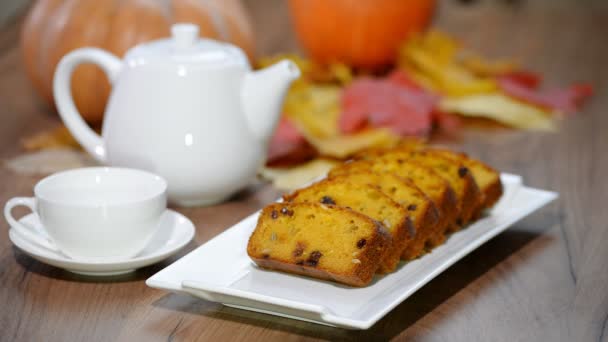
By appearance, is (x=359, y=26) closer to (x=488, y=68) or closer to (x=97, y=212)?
(x=488, y=68)

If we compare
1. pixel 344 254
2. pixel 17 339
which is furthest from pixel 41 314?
pixel 344 254

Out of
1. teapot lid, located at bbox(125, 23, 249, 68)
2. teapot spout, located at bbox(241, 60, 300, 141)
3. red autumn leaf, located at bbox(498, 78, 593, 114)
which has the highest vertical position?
teapot lid, located at bbox(125, 23, 249, 68)

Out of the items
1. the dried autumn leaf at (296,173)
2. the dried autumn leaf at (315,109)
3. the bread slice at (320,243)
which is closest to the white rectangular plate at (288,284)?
the bread slice at (320,243)

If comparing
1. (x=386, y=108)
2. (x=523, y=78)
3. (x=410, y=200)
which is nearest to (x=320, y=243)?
(x=410, y=200)

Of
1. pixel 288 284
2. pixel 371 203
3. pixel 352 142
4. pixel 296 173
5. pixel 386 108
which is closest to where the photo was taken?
pixel 288 284

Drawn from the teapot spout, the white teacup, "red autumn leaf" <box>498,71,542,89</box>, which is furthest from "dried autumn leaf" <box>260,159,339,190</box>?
"red autumn leaf" <box>498,71,542,89</box>

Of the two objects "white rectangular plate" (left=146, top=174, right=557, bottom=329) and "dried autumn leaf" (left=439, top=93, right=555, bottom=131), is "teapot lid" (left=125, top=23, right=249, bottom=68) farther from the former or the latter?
"dried autumn leaf" (left=439, top=93, right=555, bottom=131)

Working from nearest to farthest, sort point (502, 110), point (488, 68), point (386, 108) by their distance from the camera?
point (386, 108) → point (502, 110) → point (488, 68)
